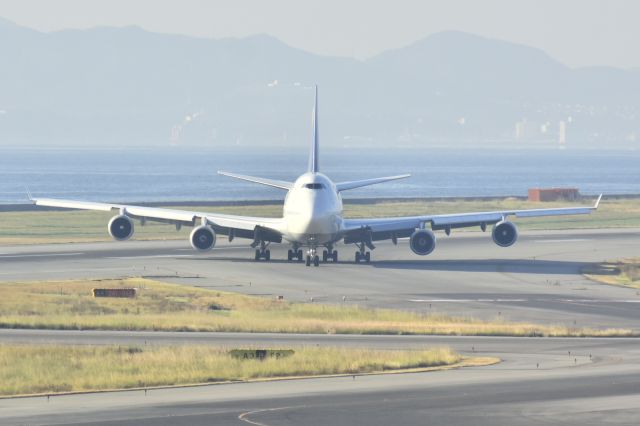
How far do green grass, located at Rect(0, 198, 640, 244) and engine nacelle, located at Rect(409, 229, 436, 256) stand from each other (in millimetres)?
33386

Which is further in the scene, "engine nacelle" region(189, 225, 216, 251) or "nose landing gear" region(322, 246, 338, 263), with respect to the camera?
"nose landing gear" region(322, 246, 338, 263)

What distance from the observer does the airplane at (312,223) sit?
8194 centimetres

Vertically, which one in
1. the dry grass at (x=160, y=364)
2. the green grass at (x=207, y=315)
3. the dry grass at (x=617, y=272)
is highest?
the dry grass at (x=617, y=272)

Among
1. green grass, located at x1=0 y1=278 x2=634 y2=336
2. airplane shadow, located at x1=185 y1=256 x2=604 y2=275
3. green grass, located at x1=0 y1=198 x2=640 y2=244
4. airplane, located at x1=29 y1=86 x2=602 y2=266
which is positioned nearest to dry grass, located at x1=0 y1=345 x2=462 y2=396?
green grass, located at x1=0 y1=278 x2=634 y2=336

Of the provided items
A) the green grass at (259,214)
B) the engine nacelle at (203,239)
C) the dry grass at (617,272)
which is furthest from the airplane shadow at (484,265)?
the green grass at (259,214)

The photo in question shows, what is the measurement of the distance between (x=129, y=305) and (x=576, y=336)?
22897 mm

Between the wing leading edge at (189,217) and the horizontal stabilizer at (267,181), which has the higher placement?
the horizontal stabilizer at (267,181)

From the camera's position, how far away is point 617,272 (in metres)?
87.3

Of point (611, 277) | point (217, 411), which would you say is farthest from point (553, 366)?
point (611, 277)

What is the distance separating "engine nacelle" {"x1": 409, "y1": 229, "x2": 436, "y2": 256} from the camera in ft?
289

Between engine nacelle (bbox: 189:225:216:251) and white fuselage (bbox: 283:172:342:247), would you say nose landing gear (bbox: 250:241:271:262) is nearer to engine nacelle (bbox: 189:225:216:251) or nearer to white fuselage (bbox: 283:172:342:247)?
engine nacelle (bbox: 189:225:216:251)

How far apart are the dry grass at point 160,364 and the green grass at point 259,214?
62.0 meters

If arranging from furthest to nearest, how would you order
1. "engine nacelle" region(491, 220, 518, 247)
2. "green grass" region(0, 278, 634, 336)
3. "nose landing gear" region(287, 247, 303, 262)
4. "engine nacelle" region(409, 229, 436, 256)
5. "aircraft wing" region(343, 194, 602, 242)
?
1. "nose landing gear" region(287, 247, 303, 262)
2. "engine nacelle" region(491, 220, 518, 247)
3. "engine nacelle" region(409, 229, 436, 256)
4. "aircraft wing" region(343, 194, 602, 242)
5. "green grass" region(0, 278, 634, 336)

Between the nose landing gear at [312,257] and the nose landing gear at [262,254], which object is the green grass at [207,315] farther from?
the nose landing gear at [262,254]
